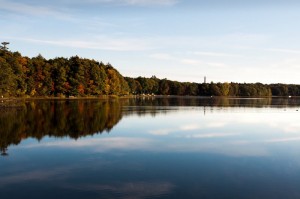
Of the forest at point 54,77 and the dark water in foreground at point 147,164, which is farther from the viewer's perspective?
the forest at point 54,77

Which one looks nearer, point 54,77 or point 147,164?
point 147,164

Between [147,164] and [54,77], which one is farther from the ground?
[54,77]

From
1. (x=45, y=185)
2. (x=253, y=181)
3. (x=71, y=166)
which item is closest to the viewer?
(x=45, y=185)

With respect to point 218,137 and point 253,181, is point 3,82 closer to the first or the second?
point 218,137

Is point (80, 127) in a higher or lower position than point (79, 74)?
lower

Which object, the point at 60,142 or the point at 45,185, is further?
the point at 60,142

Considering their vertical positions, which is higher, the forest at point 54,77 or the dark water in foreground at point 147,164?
the forest at point 54,77

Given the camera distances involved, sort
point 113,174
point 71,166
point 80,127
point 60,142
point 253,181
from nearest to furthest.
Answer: point 253,181 < point 113,174 < point 71,166 < point 60,142 < point 80,127

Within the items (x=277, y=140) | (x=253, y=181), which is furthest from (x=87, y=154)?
(x=277, y=140)

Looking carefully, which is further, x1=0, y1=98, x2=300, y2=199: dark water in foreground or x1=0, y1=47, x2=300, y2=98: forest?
x1=0, y1=47, x2=300, y2=98: forest

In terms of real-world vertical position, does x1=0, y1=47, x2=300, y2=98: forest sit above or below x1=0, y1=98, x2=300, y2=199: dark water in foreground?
above

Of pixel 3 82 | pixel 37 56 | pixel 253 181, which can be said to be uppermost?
pixel 37 56

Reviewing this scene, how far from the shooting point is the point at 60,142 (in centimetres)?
2789

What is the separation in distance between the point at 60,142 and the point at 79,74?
11069 centimetres
